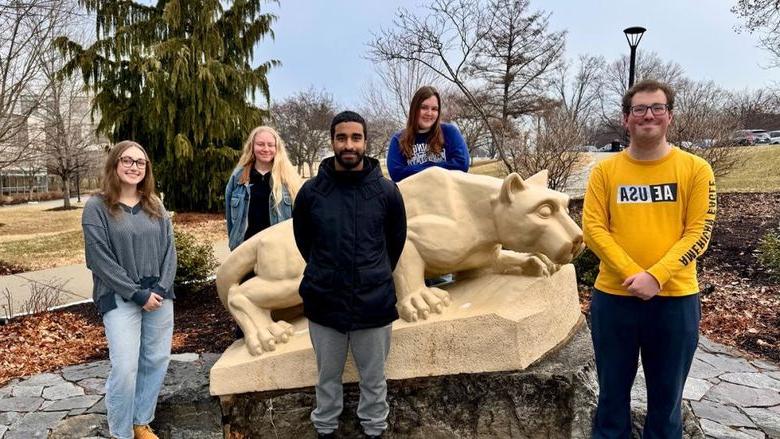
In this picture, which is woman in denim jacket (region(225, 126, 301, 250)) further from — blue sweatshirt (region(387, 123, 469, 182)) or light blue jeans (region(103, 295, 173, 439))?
light blue jeans (region(103, 295, 173, 439))

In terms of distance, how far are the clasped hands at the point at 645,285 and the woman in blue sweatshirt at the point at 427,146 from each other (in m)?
1.82

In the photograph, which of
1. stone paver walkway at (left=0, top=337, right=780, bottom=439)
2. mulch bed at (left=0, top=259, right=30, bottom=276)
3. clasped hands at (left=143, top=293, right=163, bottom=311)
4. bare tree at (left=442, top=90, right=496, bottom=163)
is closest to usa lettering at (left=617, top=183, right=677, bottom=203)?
stone paver walkway at (left=0, top=337, right=780, bottom=439)

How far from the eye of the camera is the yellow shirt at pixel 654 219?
2365 millimetres

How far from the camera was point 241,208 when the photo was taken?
400 centimetres

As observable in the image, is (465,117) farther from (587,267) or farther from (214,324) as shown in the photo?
(214,324)

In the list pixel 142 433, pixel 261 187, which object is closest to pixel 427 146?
pixel 261 187

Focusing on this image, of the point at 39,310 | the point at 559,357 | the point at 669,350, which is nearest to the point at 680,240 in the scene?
the point at 669,350

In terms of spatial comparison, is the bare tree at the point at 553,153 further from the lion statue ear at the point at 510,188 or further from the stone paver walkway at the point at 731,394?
the lion statue ear at the point at 510,188

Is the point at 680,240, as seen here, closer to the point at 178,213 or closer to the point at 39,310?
the point at 39,310

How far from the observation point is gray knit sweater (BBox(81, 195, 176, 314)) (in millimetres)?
2898

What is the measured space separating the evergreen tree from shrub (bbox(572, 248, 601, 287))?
12.6 metres

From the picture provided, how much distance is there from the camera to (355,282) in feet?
8.61

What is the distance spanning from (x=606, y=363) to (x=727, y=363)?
3.04 metres

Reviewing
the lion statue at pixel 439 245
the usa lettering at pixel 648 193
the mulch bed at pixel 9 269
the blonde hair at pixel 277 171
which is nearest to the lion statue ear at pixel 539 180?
the lion statue at pixel 439 245
